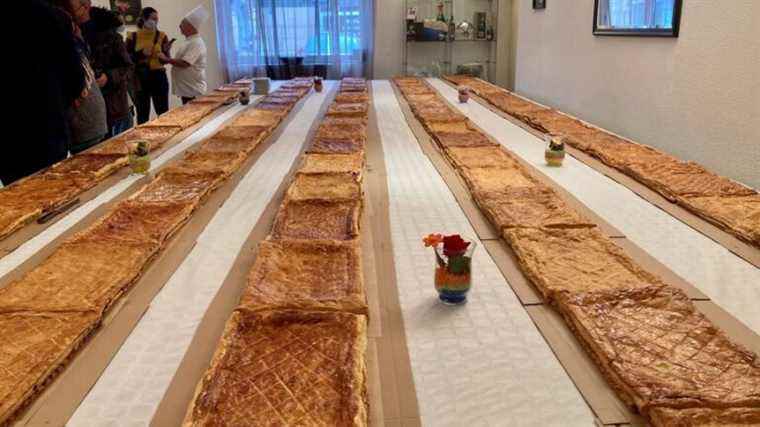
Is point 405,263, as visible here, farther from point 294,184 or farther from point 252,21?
point 252,21

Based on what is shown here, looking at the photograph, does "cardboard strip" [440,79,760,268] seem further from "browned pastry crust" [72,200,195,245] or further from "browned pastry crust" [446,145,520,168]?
"browned pastry crust" [72,200,195,245]

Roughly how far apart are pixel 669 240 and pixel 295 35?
19.5 feet

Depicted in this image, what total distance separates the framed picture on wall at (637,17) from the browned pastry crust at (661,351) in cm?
199

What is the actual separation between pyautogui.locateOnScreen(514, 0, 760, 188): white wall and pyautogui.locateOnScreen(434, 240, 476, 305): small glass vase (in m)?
1.61

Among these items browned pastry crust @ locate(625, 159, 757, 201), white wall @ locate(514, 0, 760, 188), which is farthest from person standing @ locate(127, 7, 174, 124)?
browned pastry crust @ locate(625, 159, 757, 201)

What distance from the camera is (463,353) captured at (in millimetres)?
1104

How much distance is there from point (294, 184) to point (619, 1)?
2.41 metres

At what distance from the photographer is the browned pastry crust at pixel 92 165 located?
2314mm

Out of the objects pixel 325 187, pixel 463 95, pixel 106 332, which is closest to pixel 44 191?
pixel 325 187

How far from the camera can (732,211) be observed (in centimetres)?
177

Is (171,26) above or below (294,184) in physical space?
above

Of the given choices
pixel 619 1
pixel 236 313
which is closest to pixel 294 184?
pixel 236 313

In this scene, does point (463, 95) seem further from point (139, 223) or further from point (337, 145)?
point (139, 223)

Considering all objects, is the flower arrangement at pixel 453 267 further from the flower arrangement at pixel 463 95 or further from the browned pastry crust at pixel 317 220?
the flower arrangement at pixel 463 95
